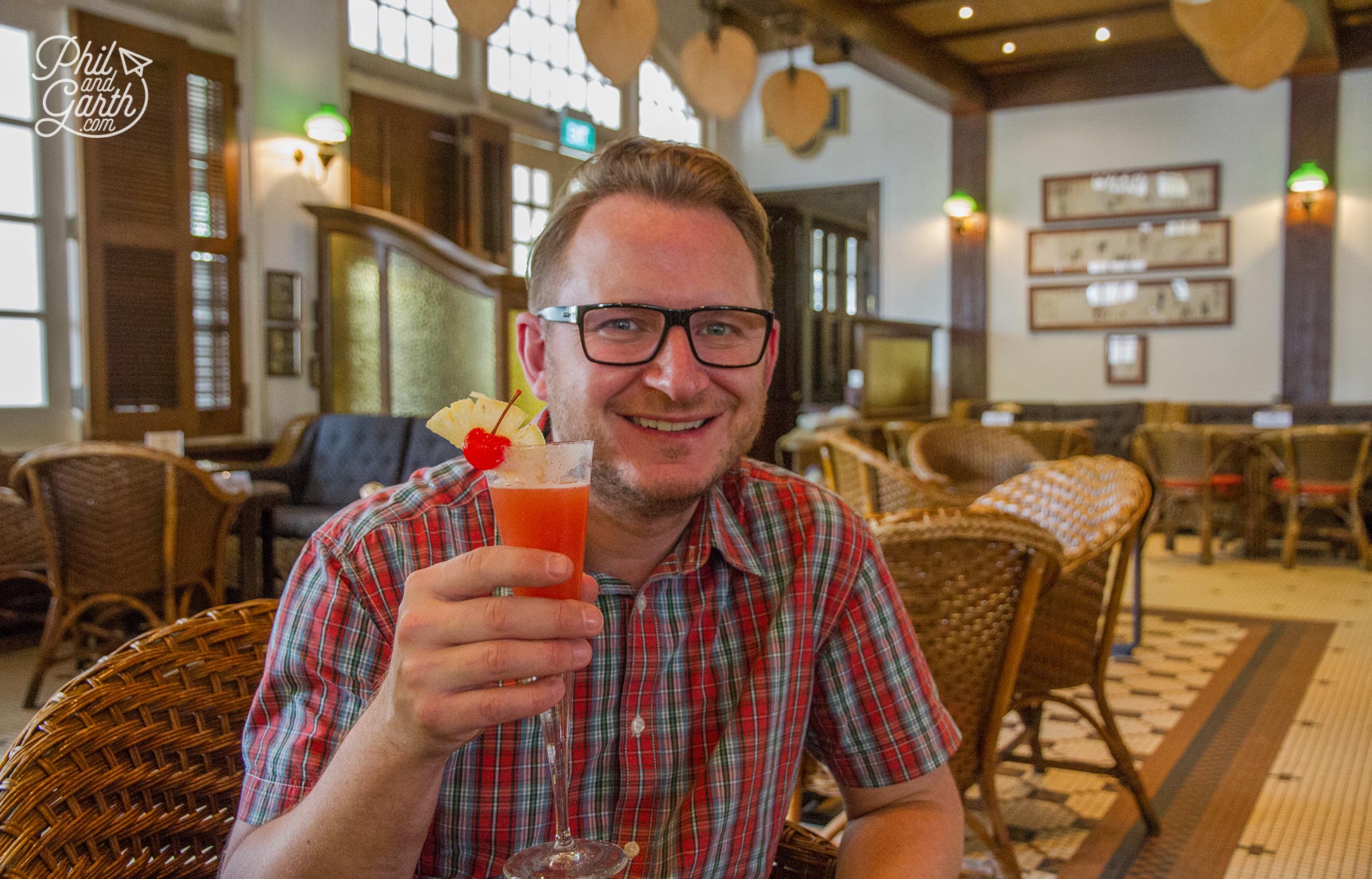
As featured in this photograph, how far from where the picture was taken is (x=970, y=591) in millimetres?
1780

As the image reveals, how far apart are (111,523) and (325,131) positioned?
3.45 metres

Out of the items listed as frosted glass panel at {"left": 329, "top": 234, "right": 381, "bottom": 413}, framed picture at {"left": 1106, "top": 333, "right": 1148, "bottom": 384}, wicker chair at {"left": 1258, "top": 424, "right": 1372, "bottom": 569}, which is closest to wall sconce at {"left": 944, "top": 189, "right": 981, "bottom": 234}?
framed picture at {"left": 1106, "top": 333, "right": 1148, "bottom": 384}

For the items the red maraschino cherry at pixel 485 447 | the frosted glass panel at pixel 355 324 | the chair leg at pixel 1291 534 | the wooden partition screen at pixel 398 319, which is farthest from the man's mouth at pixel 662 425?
the chair leg at pixel 1291 534

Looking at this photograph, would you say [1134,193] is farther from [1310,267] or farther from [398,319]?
[398,319]

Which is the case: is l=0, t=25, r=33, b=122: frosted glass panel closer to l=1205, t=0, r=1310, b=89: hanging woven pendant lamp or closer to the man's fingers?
l=1205, t=0, r=1310, b=89: hanging woven pendant lamp

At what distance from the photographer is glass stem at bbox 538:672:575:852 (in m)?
0.82

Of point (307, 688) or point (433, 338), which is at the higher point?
point (433, 338)

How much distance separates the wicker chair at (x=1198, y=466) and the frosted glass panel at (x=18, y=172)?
20.9 ft

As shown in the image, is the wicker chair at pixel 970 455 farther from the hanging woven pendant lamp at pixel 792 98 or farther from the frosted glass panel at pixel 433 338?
the frosted glass panel at pixel 433 338

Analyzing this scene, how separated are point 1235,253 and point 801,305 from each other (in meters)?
3.73

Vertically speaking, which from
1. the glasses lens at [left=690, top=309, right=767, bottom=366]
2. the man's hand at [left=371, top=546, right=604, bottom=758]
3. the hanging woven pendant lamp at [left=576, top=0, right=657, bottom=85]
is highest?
the hanging woven pendant lamp at [left=576, top=0, right=657, bottom=85]

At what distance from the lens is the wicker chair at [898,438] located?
22.7ft

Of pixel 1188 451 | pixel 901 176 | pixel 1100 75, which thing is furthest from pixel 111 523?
pixel 1100 75

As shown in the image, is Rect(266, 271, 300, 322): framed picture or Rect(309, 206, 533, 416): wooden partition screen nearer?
Rect(266, 271, 300, 322): framed picture
